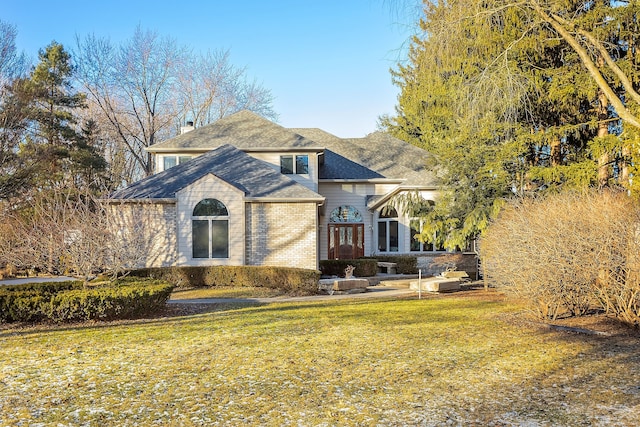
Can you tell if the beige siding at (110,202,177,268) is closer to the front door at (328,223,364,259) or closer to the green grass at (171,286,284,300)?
the green grass at (171,286,284,300)

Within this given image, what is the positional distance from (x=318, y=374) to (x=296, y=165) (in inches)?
721

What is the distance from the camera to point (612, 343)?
8.85 metres

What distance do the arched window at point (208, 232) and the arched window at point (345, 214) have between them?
781 cm

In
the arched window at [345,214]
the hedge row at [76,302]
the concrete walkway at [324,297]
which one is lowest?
the concrete walkway at [324,297]

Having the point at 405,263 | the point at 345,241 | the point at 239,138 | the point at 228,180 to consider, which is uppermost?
the point at 239,138

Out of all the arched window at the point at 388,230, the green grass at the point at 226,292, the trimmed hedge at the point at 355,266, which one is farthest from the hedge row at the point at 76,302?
the arched window at the point at 388,230

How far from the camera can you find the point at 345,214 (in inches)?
1018

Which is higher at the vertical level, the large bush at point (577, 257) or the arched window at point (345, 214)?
the arched window at point (345, 214)

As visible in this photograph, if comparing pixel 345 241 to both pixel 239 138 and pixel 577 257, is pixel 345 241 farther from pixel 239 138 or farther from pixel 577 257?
pixel 577 257

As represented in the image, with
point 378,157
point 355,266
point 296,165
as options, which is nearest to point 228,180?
point 296,165

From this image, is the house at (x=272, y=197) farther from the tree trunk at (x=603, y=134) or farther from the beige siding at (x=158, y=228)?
the tree trunk at (x=603, y=134)

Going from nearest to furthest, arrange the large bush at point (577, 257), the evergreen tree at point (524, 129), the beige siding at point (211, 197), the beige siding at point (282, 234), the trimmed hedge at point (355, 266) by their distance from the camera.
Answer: the large bush at point (577, 257) < the evergreen tree at point (524, 129) < the beige siding at point (211, 197) < the beige siding at point (282, 234) < the trimmed hedge at point (355, 266)

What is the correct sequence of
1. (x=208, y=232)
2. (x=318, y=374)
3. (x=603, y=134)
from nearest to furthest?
1. (x=318, y=374)
2. (x=603, y=134)
3. (x=208, y=232)

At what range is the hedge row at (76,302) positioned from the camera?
35.6 feet
